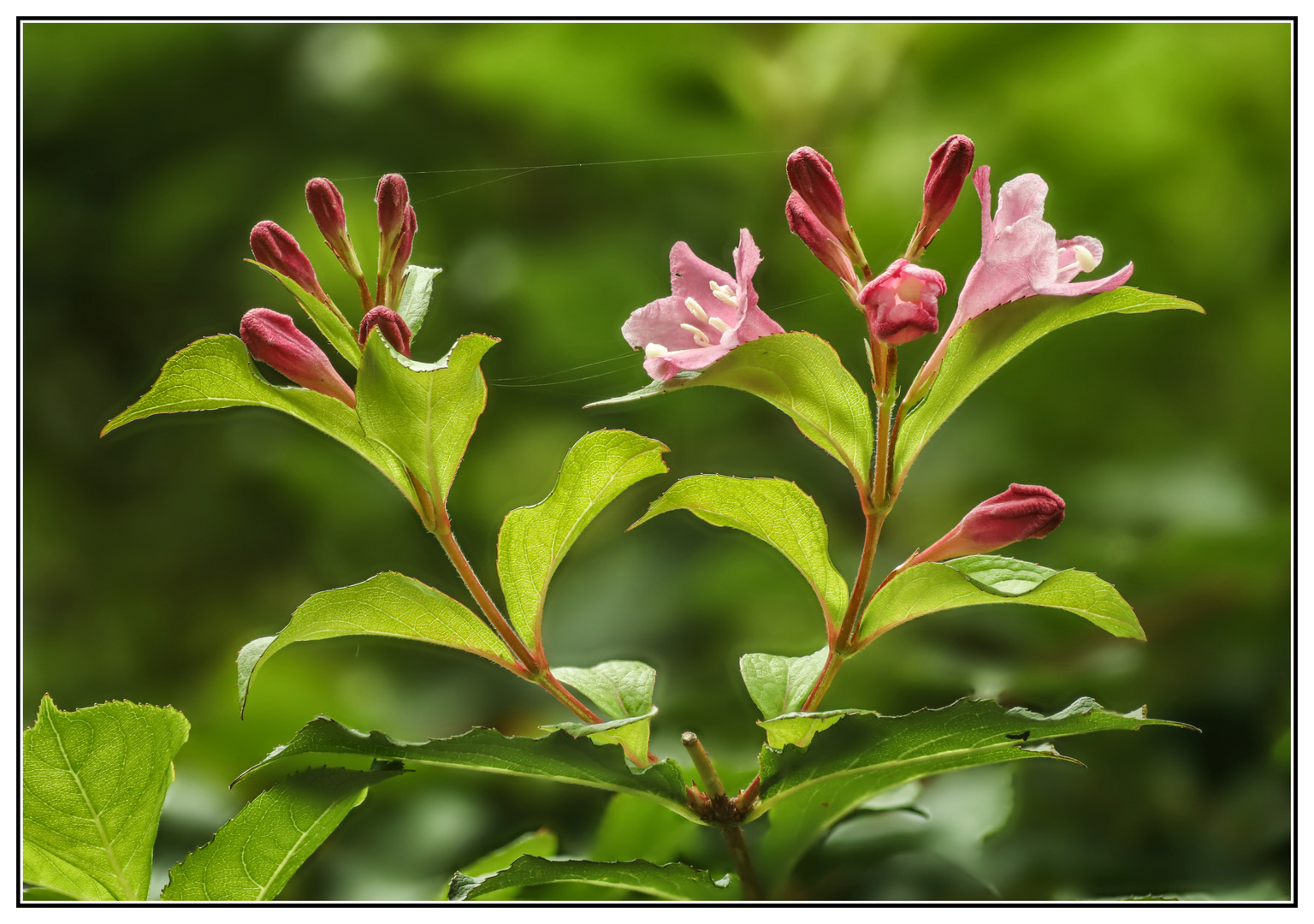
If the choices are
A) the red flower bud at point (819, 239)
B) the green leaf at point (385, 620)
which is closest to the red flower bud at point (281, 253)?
the green leaf at point (385, 620)

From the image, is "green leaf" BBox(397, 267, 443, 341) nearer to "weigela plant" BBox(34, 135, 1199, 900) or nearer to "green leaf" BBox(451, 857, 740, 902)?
"weigela plant" BBox(34, 135, 1199, 900)

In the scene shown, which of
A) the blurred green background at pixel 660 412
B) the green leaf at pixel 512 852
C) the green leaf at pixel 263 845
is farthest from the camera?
the blurred green background at pixel 660 412

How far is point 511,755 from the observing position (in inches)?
20.2

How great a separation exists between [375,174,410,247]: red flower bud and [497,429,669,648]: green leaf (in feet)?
0.55

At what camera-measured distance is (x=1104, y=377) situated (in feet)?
4.02

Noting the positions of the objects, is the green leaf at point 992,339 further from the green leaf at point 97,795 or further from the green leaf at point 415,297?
the green leaf at point 97,795

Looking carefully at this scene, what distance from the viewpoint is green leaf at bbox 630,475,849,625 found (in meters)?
0.53

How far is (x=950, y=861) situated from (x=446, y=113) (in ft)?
4.02

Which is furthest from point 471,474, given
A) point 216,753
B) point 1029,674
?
point 1029,674

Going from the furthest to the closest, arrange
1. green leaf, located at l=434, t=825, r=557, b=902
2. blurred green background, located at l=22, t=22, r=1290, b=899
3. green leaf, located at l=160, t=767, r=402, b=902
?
blurred green background, located at l=22, t=22, r=1290, b=899 < green leaf, located at l=434, t=825, r=557, b=902 < green leaf, located at l=160, t=767, r=402, b=902

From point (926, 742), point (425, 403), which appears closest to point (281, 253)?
point (425, 403)

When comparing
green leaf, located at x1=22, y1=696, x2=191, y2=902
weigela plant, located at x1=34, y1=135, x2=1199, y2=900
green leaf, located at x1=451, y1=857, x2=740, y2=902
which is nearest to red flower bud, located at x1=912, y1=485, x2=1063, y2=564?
weigela plant, located at x1=34, y1=135, x2=1199, y2=900

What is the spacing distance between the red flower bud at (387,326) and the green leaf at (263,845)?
0.84ft

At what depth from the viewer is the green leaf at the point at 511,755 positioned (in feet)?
1.64
